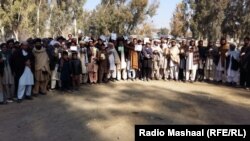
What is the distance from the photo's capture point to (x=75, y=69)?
13.2 m

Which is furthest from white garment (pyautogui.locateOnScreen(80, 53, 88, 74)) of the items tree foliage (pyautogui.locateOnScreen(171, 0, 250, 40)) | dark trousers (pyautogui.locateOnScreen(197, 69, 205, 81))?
tree foliage (pyautogui.locateOnScreen(171, 0, 250, 40))

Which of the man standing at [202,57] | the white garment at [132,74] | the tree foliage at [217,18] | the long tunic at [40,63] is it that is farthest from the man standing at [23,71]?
the tree foliage at [217,18]

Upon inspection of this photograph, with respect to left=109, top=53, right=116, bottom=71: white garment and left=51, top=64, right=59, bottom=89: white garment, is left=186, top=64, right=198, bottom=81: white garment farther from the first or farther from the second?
left=51, top=64, right=59, bottom=89: white garment

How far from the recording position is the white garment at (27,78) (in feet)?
38.0

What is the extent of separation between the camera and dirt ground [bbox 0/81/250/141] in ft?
28.1

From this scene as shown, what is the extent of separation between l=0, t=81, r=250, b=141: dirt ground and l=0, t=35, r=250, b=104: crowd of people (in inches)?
22.2

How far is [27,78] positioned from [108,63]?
3914 millimetres

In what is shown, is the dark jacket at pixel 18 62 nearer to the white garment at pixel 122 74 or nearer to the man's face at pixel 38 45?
the man's face at pixel 38 45

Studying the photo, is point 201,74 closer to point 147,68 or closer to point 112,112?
point 147,68

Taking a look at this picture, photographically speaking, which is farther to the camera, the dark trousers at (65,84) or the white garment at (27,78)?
the dark trousers at (65,84)

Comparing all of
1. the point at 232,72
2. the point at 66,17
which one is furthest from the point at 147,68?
the point at 66,17

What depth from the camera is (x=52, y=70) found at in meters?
13.0

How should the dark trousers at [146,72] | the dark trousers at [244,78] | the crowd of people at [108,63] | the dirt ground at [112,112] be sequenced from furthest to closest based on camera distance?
the dark trousers at [146,72] → the dark trousers at [244,78] → the crowd of people at [108,63] → the dirt ground at [112,112]

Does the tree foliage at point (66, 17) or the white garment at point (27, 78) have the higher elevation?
the tree foliage at point (66, 17)
